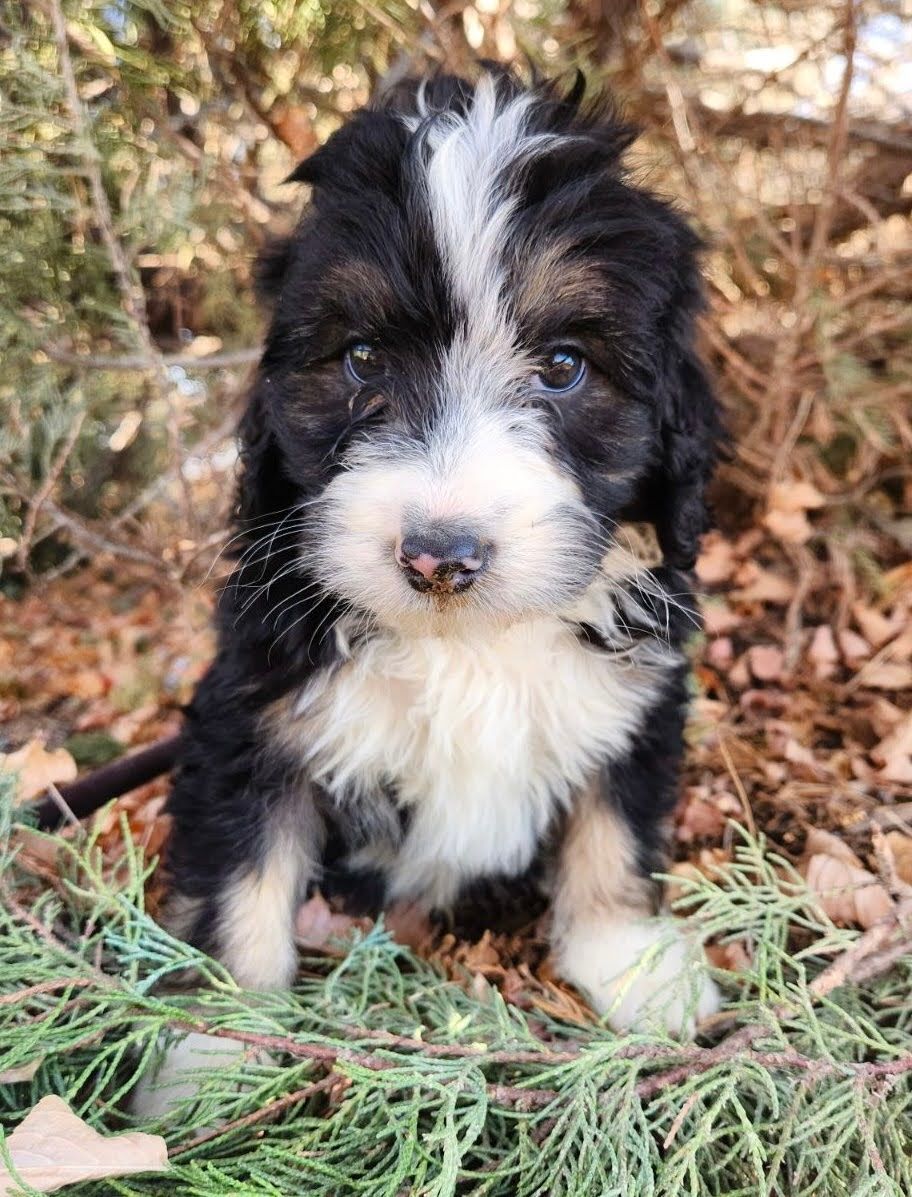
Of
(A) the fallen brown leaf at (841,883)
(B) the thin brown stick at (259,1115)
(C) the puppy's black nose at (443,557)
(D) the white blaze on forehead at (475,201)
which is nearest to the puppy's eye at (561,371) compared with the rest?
(D) the white blaze on forehead at (475,201)

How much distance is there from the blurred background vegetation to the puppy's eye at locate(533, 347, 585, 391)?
4.20 ft

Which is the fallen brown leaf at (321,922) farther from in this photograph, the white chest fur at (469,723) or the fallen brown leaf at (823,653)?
the fallen brown leaf at (823,653)

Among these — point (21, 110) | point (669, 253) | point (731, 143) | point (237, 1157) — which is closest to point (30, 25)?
point (21, 110)

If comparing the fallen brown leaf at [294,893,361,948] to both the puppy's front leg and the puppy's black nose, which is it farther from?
the puppy's black nose

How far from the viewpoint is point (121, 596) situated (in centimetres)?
539

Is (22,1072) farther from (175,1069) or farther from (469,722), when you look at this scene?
(469,722)

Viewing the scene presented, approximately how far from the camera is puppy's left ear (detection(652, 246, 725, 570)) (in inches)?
88.6

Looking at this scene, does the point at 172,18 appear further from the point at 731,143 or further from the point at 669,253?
the point at 731,143

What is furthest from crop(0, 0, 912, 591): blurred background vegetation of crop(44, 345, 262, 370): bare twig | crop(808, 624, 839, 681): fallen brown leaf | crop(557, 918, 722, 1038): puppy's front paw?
crop(557, 918, 722, 1038): puppy's front paw

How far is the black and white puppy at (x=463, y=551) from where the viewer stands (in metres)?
1.98

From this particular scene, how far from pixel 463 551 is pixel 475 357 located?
51 centimetres

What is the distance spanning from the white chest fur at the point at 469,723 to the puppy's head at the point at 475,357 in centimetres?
29

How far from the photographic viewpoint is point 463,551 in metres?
1.81

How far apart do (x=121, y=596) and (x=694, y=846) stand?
364 cm
